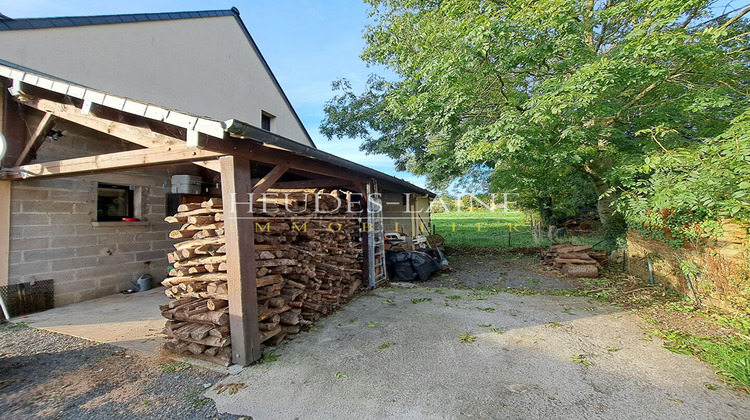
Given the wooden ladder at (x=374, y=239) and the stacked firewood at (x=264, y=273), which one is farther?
the wooden ladder at (x=374, y=239)

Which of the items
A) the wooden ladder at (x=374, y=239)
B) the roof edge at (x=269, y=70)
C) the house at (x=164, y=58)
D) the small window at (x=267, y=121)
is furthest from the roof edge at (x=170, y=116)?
the roof edge at (x=269, y=70)

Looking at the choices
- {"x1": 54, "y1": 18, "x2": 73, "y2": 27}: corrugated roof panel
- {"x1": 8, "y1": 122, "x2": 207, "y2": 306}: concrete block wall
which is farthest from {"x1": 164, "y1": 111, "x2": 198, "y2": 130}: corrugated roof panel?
{"x1": 54, "y1": 18, "x2": 73, "y2": 27}: corrugated roof panel

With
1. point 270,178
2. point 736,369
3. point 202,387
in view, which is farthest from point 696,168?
point 202,387

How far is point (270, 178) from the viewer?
322cm

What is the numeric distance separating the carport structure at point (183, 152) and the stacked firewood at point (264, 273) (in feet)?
0.76

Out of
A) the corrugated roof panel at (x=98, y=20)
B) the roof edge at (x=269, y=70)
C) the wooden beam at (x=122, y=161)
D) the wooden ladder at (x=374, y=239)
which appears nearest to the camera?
the wooden beam at (x=122, y=161)

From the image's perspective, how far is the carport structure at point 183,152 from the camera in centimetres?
273

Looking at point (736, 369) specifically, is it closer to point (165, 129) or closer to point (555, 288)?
point (555, 288)

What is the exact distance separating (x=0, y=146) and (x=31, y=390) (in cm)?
346

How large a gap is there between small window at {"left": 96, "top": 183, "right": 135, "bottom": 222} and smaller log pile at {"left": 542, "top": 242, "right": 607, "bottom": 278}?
→ 953cm

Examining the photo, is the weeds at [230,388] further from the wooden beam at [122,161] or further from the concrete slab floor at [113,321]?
the wooden beam at [122,161]

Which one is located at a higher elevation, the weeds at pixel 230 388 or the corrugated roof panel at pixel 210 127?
the corrugated roof panel at pixel 210 127

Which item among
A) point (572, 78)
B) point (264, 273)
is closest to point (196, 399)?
point (264, 273)

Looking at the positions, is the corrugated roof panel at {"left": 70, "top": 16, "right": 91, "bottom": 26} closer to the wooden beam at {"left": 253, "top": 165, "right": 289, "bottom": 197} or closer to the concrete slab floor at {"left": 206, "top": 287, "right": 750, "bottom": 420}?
the wooden beam at {"left": 253, "top": 165, "right": 289, "bottom": 197}
